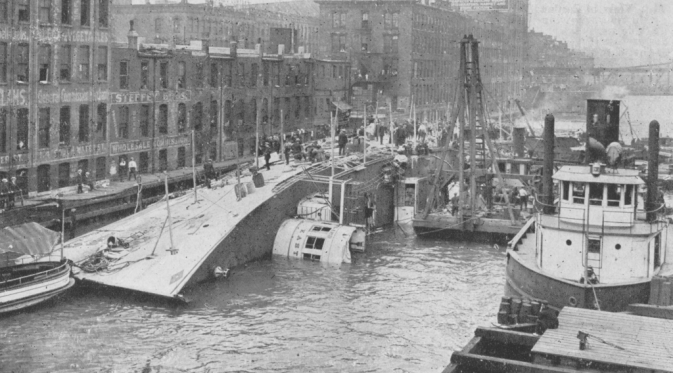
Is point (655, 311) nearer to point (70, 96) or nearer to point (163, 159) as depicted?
point (70, 96)

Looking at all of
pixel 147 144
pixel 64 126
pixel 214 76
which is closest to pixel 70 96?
pixel 64 126

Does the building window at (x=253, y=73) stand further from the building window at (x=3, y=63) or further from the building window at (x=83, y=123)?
the building window at (x=3, y=63)

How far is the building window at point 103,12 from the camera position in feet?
179

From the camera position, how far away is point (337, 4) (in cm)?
10462

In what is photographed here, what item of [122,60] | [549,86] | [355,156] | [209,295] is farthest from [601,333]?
[549,86]

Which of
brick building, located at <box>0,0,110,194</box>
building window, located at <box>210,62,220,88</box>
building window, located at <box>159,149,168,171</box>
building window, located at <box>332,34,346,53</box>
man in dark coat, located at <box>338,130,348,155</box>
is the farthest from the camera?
building window, located at <box>332,34,346,53</box>

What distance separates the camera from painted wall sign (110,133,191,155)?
5544 centimetres

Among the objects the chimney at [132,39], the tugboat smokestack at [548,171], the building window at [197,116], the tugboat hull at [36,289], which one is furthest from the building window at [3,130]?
the tugboat smokestack at [548,171]

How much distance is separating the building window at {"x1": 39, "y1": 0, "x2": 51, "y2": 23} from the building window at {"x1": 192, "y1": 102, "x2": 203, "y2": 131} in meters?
15.9

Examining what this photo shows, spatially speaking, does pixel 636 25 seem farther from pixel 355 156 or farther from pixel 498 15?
pixel 355 156

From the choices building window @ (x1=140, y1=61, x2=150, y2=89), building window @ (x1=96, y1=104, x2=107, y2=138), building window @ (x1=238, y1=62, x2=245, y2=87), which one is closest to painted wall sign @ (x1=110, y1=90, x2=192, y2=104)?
building window @ (x1=140, y1=61, x2=150, y2=89)

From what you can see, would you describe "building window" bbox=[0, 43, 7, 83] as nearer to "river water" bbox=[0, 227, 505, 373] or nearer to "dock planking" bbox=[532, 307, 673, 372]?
"river water" bbox=[0, 227, 505, 373]

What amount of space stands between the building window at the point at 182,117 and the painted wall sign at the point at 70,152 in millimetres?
8696

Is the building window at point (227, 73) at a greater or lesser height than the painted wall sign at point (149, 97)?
greater
